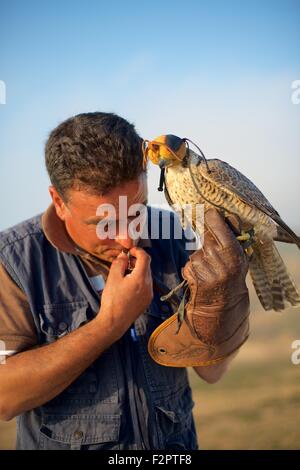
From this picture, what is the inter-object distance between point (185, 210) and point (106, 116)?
0.59 m

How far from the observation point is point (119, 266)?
7.27 feet

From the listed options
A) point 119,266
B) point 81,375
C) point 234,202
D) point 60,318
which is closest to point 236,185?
point 234,202

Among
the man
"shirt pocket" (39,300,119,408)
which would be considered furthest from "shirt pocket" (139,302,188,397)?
"shirt pocket" (39,300,119,408)

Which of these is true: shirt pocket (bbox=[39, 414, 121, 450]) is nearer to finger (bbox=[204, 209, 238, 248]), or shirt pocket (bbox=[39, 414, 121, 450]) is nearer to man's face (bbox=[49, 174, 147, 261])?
man's face (bbox=[49, 174, 147, 261])

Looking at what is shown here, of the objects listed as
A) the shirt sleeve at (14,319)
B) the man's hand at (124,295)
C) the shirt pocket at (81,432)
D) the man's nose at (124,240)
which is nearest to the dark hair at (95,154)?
the man's nose at (124,240)

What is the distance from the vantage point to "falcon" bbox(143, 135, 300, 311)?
96.3 inches

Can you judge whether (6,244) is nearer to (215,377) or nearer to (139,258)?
(139,258)

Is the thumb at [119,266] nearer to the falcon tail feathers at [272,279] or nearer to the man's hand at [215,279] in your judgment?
the man's hand at [215,279]

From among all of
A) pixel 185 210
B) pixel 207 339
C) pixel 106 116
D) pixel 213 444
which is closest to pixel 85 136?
pixel 106 116

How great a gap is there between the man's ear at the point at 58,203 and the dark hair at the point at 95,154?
0.19 feet

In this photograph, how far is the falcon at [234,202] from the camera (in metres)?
2.45

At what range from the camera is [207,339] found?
227 cm

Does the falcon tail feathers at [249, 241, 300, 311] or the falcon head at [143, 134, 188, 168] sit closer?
the falcon head at [143, 134, 188, 168]

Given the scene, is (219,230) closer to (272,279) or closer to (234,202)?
(234,202)
